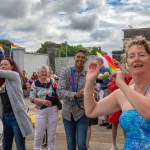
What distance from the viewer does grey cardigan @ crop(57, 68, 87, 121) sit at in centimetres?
434

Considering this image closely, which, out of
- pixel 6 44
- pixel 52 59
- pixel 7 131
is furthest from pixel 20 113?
pixel 6 44

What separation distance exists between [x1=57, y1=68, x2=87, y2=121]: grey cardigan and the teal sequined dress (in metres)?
2.12

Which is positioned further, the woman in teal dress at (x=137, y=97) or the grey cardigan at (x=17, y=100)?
the grey cardigan at (x=17, y=100)

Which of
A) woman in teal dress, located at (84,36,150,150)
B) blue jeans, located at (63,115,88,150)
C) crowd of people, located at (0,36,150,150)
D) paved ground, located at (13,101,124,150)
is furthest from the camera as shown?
paved ground, located at (13,101,124,150)

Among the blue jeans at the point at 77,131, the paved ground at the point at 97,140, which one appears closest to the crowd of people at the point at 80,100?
the blue jeans at the point at 77,131

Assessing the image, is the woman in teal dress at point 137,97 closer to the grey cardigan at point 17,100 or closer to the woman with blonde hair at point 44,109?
the grey cardigan at point 17,100

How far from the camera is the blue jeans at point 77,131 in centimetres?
425

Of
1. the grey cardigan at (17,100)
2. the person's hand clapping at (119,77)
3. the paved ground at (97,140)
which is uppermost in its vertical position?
the person's hand clapping at (119,77)

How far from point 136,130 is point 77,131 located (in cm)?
224

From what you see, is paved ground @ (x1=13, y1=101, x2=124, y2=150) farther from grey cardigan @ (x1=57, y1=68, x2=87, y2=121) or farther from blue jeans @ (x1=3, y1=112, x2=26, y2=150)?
grey cardigan @ (x1=57, y1=68, x2=87, y2=121)

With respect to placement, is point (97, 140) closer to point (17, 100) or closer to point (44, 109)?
point (44, 109)

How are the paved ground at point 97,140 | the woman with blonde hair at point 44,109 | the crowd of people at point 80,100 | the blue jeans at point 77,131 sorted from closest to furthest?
the crowd of people at point 80,100 → the blue jeans at point 77,131 → the woman with blonde hair at point 44,109 → the paved ground at point 97,140

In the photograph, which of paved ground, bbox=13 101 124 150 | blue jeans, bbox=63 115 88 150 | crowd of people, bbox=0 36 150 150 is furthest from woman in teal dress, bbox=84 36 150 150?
paved ground, bbox=13 101 124 150

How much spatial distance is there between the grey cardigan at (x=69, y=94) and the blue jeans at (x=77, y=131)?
7 cm
